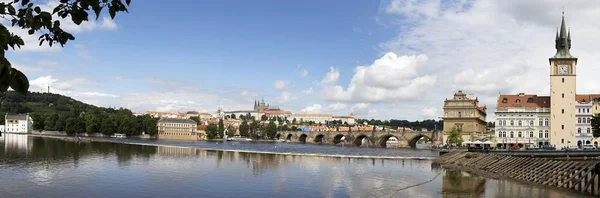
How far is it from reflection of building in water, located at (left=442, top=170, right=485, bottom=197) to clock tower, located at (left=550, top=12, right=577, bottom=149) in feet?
145

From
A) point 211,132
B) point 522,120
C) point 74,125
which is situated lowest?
point 211,132

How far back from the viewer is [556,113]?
81.4 meters

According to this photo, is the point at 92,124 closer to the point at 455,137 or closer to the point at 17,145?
the point at 17,145

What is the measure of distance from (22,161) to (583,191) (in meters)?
46.7

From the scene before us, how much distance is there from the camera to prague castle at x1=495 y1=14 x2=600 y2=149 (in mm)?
79250

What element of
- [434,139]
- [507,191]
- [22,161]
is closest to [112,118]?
[434,139]

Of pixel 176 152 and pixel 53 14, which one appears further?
pixel 176 152

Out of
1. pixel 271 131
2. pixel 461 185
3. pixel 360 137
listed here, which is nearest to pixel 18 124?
pixel 271 131

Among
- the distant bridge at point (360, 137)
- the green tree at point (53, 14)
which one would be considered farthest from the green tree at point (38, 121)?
the green tree at point (53, 14)

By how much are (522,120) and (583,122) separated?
9.29 meters

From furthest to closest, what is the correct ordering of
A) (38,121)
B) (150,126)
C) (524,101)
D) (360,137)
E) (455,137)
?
(38,121), (150,126), (360,137), (455,137), (524,101)

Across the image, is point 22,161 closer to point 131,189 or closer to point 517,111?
point 131,189

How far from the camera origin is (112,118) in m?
142

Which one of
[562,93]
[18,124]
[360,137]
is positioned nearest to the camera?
[562,93]
